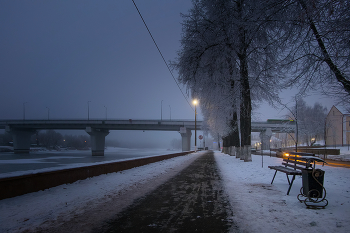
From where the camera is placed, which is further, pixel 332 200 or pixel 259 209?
pixel 332 200

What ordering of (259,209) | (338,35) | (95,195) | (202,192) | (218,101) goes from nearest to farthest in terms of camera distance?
(259,209) < (338,35) < (95,195) < (202,192) < (218,101)

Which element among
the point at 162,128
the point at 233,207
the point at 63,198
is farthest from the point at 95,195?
the point at 162,128

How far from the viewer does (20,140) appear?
6938 cm

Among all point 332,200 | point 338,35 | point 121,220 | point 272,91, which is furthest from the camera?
point 272,91

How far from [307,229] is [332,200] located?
221cm

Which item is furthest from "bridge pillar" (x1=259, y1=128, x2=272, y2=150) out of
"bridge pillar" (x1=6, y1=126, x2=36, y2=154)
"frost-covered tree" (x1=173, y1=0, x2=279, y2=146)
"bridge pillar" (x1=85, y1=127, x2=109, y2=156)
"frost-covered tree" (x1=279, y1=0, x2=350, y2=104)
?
"bridge pillar" (x1=6, y1=126, x2=36, y2=154)

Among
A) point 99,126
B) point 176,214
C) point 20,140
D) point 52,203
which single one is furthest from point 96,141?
point 176,214

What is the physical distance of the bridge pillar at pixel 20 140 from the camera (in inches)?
2672

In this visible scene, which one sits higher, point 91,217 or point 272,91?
point 272,91

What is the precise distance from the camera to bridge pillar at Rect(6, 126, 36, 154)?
223ft

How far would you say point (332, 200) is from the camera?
5.06 meters

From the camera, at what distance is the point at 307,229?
3465 millimetres

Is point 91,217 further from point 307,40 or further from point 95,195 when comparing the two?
point 307,40

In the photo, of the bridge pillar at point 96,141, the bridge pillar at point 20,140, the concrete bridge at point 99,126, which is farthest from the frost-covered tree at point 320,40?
the bridge pillar at point 20,140
